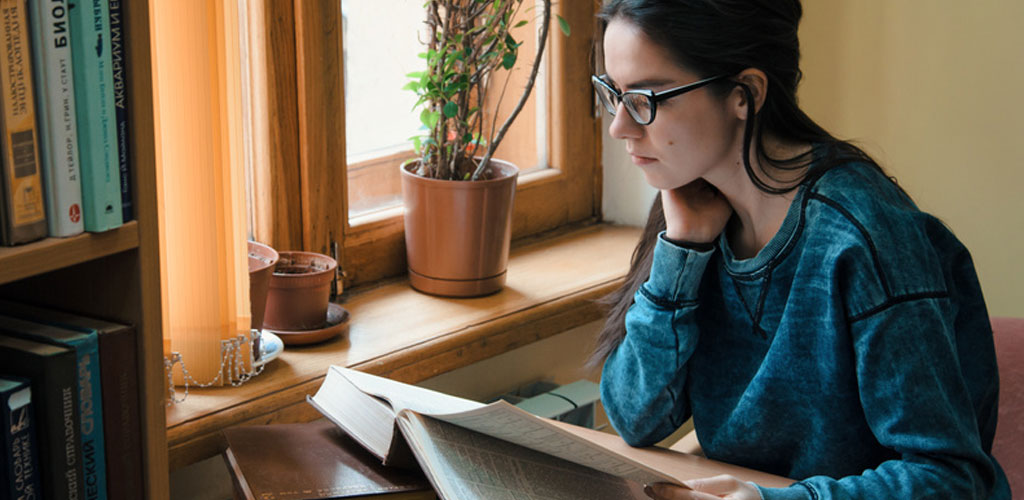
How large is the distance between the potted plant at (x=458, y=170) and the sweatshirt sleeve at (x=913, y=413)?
30.4 inches

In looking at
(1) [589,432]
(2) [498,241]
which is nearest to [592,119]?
(2) [498,241]

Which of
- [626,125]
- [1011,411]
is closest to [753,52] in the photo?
[626,125]

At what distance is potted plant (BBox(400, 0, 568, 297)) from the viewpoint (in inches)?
66.4

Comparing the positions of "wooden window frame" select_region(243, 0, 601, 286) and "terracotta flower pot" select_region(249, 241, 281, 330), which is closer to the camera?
"terracotta flower pot" select_region(249, 241, 281, 330)

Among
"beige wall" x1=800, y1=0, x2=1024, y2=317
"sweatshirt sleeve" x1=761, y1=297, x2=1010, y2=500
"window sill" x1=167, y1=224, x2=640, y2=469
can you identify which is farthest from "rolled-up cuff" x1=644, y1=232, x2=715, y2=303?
"beige wall" x1=800, y1=0, x2=1024, y2=317

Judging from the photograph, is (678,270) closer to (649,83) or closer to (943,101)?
(649,83)

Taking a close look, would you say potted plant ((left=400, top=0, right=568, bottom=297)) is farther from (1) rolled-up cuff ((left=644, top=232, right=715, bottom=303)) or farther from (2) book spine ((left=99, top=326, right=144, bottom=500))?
(2) book spine ((left=99, top=326, right=144, bottom=500))

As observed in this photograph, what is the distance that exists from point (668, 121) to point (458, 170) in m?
0.66

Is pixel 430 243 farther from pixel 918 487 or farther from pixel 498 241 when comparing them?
pixel 918 487

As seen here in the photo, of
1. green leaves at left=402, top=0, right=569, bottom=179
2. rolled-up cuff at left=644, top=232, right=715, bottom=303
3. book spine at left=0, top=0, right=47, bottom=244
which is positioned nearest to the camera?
book spine at left=0, top=0, right=47, bottom=244

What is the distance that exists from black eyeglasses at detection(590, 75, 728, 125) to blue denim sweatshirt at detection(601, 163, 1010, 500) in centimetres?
17

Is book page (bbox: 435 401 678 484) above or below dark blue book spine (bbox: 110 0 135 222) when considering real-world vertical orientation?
below

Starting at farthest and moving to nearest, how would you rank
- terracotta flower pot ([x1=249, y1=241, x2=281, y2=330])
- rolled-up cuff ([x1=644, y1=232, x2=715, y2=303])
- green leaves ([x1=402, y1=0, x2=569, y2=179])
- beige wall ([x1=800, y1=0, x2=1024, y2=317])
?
beige wall ([x1=800, y1=0, x2=1024, y2=317]), green leaves ([x1=402, y1=0, x2=569, y2=179]), terracotta flower pot ([x1=249, y1=241, x2=281, y2=330]), rolled-up cuff ([x1=644, y1=232, x2=715, y2=303])

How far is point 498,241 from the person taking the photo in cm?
179
